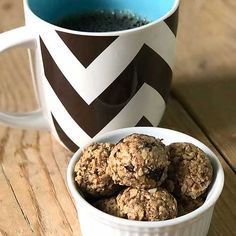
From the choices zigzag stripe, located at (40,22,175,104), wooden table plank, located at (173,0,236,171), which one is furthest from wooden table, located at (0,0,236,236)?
zigzag stripe, located at (40,22,175,104)

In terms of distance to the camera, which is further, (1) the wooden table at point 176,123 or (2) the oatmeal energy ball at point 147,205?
(1) the wooden table at point 176,123

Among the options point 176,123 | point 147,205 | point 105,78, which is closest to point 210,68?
point 176,123

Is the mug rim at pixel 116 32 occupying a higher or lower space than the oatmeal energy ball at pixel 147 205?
higher

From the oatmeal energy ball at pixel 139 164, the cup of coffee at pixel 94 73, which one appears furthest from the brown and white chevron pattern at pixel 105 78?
the oatmeal energy ball at pixel 139 164

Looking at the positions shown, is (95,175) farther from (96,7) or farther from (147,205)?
(96,7)

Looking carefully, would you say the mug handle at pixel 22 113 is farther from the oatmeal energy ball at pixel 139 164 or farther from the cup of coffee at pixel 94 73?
the oatmeal energy ball at pixel 139 164

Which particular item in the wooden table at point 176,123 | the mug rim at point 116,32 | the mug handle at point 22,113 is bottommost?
the wooden table at point 176,123

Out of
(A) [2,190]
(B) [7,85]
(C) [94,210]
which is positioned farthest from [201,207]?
(B) [7,85]
